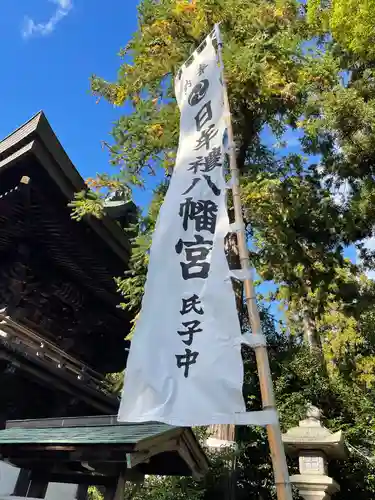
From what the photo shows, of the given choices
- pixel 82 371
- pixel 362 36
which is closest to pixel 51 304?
pixel 82 371

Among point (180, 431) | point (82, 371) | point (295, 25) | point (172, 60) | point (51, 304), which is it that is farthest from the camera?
point (295, 25)

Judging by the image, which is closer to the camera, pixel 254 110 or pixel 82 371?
pixel 82 371

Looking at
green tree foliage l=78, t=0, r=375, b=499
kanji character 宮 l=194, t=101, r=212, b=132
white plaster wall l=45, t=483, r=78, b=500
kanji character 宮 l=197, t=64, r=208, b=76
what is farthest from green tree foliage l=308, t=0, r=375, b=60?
white plaster wall l=45, t=483, r=78, b=500

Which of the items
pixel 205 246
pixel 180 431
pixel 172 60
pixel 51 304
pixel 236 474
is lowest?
pixel 180 431

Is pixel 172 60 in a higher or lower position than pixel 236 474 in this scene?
higher

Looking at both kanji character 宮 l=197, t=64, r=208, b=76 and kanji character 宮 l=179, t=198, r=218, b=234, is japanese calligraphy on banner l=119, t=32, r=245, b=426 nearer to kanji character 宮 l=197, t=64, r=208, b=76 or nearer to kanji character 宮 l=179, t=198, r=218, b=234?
kanji character 宮 l=179, t=198, r=218, b=234

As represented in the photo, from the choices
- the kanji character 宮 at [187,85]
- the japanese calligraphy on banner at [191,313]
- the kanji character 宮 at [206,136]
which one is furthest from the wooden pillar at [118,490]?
the kanji character 宮 at [187,85]

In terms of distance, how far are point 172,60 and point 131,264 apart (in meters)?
3.78

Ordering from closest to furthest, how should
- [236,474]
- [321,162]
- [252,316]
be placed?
[252,316] < [236,474] < [321,162]

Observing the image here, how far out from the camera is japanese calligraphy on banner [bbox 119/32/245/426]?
272 centimetres

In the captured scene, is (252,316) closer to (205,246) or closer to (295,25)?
(205,246)

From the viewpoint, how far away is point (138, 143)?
25.7 ft

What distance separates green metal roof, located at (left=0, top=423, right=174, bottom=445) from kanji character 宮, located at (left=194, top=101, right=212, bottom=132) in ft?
9.12

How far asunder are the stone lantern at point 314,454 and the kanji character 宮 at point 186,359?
3.02 meters
